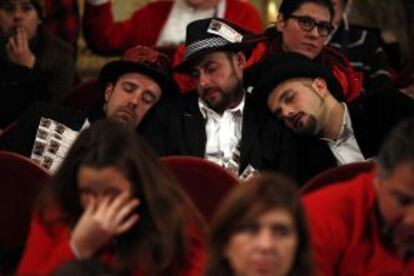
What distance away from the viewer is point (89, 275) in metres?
1.79

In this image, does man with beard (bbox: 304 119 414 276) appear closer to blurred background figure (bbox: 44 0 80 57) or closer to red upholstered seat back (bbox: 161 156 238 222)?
red upholstered seat back (bbox: 161 156 238 222)

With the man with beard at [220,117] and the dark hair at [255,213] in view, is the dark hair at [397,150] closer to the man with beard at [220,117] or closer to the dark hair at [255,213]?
the dark hair at [255,213]

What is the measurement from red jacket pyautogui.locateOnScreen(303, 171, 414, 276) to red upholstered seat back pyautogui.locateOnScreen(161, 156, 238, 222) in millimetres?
510

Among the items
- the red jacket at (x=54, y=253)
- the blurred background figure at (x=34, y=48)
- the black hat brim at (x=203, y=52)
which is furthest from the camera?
the blurred background figure at (x=34, y=48)

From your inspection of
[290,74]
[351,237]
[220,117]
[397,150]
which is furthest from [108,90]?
[397,150]

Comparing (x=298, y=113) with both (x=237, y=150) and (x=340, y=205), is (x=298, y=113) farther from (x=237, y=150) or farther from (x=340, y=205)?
(x=340, y=205)

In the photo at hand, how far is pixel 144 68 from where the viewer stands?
129 inches

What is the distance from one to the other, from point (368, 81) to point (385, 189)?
2.14 meters

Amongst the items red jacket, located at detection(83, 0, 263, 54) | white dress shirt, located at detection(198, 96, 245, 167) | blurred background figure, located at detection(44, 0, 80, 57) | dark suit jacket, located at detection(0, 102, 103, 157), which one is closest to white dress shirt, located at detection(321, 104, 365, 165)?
white dress shirt, located at detection(198, 96, 245, 167)

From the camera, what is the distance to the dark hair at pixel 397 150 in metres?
1.99

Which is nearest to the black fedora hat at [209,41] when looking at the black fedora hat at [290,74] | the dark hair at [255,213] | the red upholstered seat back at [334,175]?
the black fedora hat at [290,74]

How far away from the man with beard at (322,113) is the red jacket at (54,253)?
0.95 m

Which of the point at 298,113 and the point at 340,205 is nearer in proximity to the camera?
the point at 340,205

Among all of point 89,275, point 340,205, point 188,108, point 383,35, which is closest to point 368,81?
point 383,35
